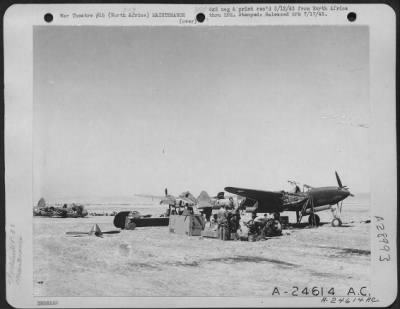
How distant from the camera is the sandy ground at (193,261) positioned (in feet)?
6.94

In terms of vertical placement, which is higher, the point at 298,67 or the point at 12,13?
the point at 12,13

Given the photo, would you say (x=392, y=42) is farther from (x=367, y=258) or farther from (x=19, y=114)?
(x=19, y=114)

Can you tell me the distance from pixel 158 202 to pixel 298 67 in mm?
831

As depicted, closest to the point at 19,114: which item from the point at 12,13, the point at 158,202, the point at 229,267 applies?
the point at 12,13

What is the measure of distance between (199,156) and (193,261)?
1.47 feet

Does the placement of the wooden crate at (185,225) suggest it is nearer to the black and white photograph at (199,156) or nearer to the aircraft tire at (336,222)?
the black and white photograph at (199,156)

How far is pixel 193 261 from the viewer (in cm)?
212

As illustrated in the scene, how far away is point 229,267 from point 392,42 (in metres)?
1.17

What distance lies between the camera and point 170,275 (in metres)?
2.12

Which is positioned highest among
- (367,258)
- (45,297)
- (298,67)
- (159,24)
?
(159,24)

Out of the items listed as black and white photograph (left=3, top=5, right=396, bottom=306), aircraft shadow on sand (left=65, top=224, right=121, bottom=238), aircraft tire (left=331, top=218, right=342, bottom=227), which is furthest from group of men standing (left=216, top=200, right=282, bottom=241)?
aircraft shadow on sand (left=65, top=224, right=121, bottom=238)

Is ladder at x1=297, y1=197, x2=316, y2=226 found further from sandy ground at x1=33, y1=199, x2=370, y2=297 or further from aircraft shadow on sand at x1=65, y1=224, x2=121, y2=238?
aircraft shadow on sand at x1=65, y1=224, x2=121, y2=238

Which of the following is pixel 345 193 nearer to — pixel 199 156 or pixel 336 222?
pixel 336 222

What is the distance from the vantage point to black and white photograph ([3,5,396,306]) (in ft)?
6.95
